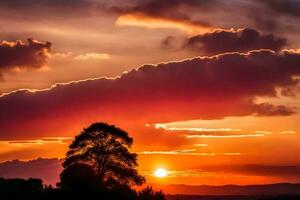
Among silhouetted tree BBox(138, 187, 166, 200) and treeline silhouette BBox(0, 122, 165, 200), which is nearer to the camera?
silhouetted tree BBox(138, 187, 166, 200)

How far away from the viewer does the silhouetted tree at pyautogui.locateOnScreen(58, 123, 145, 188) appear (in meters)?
124

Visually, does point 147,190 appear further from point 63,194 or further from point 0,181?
point 0,181

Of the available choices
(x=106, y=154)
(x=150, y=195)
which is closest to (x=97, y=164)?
(x=106, y=154)

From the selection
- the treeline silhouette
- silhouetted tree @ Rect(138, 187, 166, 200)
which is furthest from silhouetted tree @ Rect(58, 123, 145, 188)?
silhouetted tree @ Rect(138, 187, 166, 200)

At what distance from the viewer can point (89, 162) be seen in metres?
125

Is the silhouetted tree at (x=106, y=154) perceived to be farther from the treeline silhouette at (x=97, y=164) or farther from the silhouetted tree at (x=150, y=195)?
the silhouetted tree at (x=150, y=195)

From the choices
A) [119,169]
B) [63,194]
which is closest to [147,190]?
[63,194]

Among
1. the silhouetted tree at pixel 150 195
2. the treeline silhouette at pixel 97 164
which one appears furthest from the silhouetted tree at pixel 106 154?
the silhouetted tree at pixel 150 195

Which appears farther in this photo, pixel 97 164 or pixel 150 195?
pixel 97 164

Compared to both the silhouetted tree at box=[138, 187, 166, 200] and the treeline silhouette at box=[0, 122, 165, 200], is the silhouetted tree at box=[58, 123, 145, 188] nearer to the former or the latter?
the treeline silhouette at box=[0, 122, 165, 200]

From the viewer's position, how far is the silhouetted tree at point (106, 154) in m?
124

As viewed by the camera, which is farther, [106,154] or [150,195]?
[106,154]

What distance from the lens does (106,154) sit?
408 feet

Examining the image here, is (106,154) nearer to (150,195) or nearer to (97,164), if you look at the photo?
(97,164)
